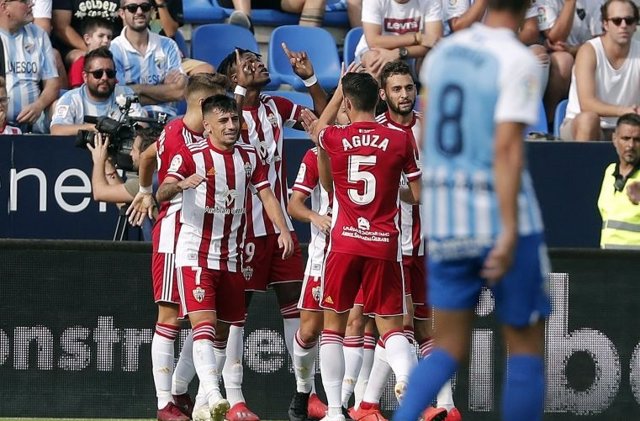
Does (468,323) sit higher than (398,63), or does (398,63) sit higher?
(398,63)

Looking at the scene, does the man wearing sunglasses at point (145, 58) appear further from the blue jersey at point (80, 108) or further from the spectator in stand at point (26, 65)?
the blue jersey at point (80, 108)

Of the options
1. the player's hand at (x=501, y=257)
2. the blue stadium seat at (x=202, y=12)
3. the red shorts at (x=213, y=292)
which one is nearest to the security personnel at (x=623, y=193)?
the red shorts at (x=213, y=292)

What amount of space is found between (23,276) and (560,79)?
18.0 feet

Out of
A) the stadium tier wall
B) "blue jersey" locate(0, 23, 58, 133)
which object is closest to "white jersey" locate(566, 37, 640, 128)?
the stadium tier wall

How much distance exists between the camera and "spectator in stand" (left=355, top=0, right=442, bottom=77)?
12.1 meters

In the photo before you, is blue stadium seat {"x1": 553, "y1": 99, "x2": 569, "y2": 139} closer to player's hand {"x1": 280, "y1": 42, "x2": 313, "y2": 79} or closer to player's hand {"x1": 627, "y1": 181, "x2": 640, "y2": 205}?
player's hand {"x1": 627, "y1": 181, "x2": 640, "y2": 205}

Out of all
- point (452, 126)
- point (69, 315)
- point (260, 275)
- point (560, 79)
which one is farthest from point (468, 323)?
point (560, 79)

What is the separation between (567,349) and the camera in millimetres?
9055

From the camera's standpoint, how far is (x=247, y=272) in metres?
8.52

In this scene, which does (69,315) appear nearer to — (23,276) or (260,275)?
(23,276)

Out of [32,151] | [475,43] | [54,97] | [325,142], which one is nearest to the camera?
[475,43]

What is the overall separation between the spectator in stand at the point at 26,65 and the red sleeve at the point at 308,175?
3.06 meters

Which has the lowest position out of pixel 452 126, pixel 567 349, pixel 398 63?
pixel 567 349

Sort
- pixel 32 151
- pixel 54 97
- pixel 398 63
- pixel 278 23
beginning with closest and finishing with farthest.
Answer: pixel 398 63 → pixel 32 151 → pixel 54 97 → pixel 278 23
